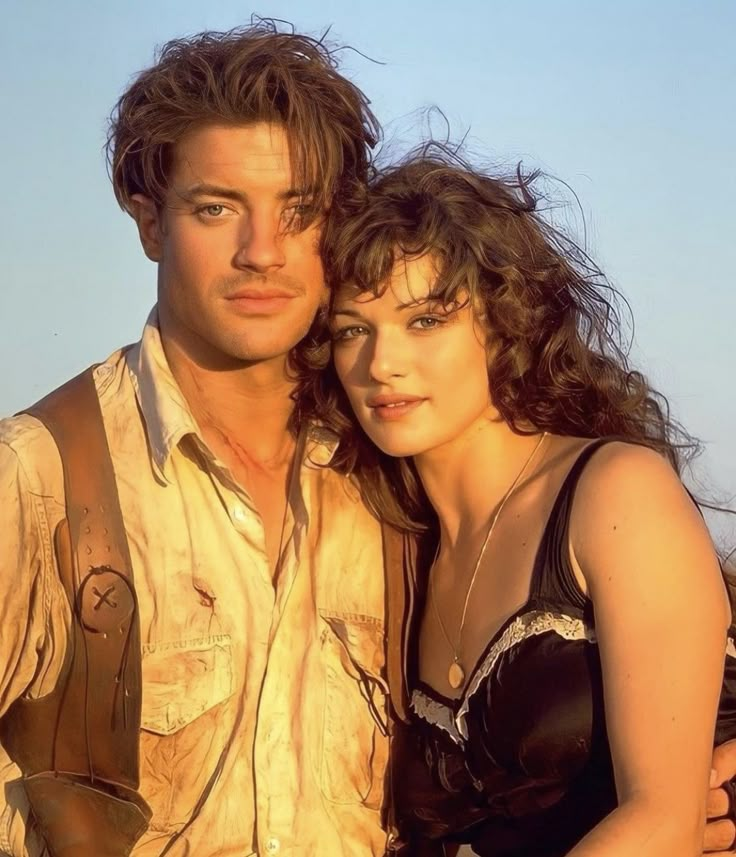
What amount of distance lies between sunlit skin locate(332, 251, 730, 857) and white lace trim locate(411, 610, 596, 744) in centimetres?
5

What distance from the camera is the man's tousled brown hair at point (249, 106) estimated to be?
357cm

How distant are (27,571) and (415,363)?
1.05 meters

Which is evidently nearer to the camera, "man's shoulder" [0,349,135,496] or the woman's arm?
the woman's arm

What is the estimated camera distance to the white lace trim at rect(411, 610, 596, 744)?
286 cm

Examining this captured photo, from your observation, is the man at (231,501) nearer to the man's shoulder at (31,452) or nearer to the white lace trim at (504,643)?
the man's shoulder at (31,452)

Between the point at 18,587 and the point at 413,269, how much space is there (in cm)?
122

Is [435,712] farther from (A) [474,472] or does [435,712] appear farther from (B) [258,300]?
(B) [258,300]

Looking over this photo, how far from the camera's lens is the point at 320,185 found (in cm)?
353

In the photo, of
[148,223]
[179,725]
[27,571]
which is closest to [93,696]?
[179,725]

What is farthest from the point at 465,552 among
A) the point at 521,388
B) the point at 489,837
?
the point at 489,837

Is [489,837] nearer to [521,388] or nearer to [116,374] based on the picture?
[521,388]

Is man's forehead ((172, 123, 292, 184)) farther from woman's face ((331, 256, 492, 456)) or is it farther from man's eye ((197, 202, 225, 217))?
woman's face ((331, 256, 492, 456))

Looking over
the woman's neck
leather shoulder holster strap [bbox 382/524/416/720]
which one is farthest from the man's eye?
leather shoulder holster strap [bbox 382/524/416/720]

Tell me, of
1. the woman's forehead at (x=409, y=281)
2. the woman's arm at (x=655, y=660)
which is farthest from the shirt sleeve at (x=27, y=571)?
the woman's arm at (x=655, y=660)
